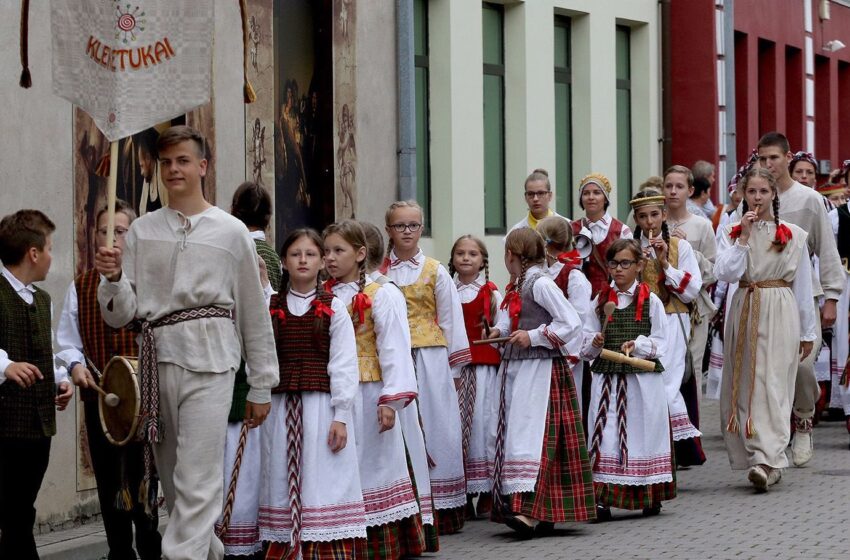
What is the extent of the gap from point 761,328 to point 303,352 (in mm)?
4523

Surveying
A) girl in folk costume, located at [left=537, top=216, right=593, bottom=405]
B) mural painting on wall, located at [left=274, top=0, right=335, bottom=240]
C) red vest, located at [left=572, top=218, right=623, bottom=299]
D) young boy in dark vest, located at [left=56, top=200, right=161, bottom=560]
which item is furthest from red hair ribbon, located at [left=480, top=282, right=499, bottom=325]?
mural painting on wall, located at [left=274, top=0, right=335, bottom=240]

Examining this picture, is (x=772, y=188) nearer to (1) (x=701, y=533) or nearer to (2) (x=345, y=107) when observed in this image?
(1) (x=701, y=533)

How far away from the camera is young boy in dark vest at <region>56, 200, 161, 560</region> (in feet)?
28.8

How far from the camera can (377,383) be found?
9508 millimetres

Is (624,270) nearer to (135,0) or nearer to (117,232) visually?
(117,232)

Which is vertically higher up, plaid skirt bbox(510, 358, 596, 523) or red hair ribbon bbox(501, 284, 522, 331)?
red hair ribbon bbox(501, 284, 522, 331)

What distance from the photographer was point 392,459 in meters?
9.42

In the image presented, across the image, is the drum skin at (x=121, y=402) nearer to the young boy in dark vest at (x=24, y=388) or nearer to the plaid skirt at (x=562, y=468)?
the young boy in dark vest at (x=24, y=388)

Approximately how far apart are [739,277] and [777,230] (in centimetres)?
40

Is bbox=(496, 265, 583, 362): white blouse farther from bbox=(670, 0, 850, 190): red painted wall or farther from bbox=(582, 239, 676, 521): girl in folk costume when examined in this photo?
bbox=(670, 0, 850, 190): red painted wall

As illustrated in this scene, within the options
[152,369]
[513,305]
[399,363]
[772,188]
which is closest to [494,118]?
[772,188]

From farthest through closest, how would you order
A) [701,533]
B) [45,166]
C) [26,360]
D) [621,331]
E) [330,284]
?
[621,331], [45,166], [701,533], [330,284], [26,360]

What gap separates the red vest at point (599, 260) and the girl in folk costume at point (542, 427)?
77.6 inches

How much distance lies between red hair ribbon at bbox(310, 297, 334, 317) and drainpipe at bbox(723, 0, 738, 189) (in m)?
16.5
